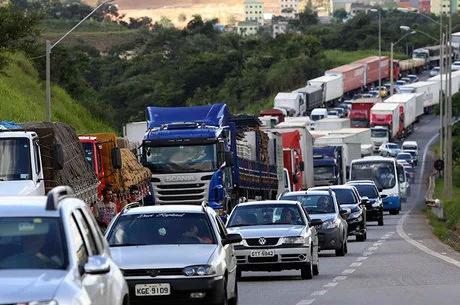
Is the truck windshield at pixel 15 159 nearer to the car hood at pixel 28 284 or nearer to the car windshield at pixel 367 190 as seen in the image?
the car hood at pixel 28 284

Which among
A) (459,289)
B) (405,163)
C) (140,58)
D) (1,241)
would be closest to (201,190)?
(459,289)

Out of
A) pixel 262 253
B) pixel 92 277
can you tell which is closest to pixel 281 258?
pixel 262 253

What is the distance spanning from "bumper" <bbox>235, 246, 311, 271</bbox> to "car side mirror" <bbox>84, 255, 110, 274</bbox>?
12985 millimetres

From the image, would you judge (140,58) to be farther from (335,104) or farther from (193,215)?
(193,215)

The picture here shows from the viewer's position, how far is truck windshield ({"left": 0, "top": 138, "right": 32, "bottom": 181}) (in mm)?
22766

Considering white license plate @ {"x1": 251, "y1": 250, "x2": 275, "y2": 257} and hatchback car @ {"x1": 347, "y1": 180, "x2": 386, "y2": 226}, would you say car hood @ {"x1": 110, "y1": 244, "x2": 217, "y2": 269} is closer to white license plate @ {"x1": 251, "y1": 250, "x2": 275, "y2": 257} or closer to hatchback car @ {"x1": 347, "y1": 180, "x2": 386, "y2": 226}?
white license plate @ {"x1": 251, "y1": 250, "x2": 275, "y2": 257}

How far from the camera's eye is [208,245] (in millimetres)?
17047

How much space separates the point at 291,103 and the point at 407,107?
9.15 metres

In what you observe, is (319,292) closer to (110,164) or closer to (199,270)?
(199,270)

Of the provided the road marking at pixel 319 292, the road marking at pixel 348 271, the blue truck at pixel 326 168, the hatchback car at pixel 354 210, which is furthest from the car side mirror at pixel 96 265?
the blue truck at pixel 326 168

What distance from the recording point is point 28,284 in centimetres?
965

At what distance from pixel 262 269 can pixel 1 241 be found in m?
13.3

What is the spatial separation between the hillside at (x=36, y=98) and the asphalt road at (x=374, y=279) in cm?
2482

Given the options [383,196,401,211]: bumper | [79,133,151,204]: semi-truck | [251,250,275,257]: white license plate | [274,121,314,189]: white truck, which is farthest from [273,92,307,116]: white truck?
[251,250,275,257]: white license plate
